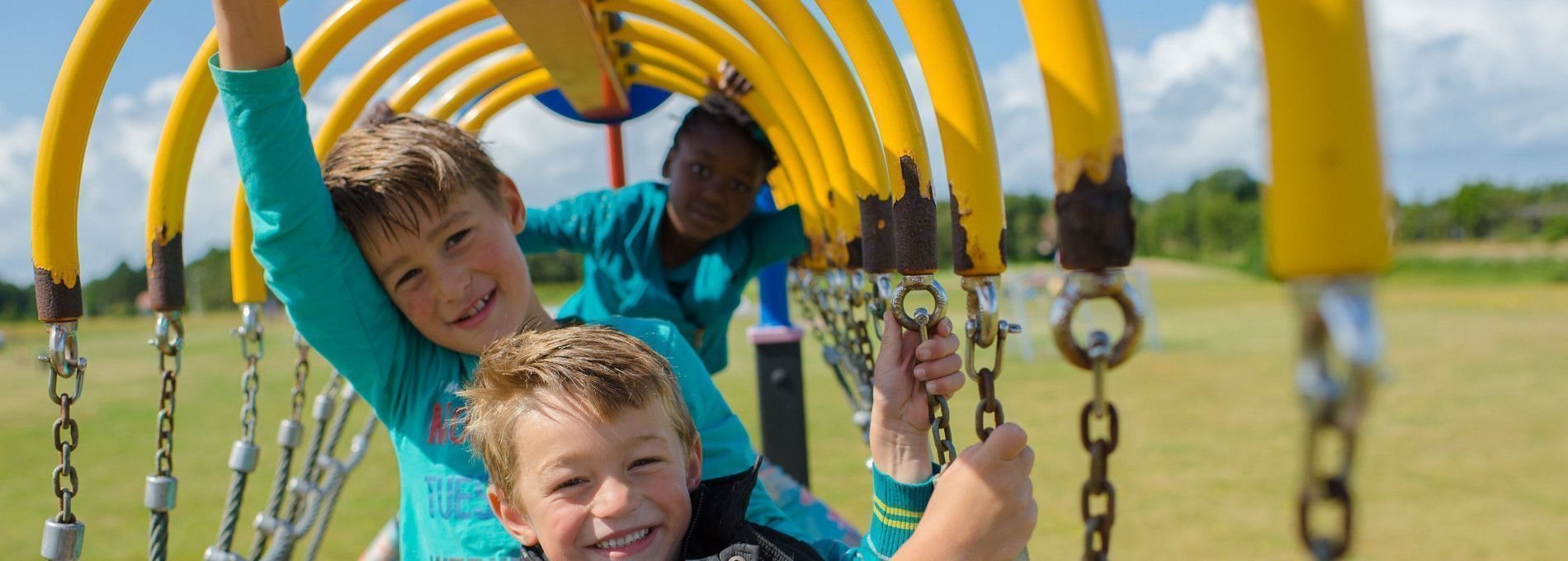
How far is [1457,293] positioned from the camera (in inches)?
872

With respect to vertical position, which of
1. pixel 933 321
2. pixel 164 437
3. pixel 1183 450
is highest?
pixel 933 321

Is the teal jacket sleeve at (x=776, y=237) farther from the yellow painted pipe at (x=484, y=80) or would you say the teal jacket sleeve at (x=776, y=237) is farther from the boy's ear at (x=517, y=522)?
the boy's ear at (x=517, y=522)

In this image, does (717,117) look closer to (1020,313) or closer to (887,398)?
(887,398)

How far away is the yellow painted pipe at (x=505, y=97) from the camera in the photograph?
282 centimetres

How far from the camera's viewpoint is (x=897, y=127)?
3.70 ft

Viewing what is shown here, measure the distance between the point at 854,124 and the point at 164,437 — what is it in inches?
43.0

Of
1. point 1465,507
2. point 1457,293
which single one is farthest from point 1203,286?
point 1465,507

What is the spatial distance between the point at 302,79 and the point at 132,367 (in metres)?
16.8

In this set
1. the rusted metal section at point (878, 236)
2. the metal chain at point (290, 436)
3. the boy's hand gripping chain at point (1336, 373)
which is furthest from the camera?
the metal chain at point (290, 436)

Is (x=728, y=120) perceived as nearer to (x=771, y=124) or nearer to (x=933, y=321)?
(x=771, y=124)

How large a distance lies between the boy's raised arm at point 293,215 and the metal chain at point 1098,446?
1.03 m

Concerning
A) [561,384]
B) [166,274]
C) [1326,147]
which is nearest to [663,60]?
[166,274]

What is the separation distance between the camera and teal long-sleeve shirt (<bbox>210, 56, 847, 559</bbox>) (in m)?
1.30

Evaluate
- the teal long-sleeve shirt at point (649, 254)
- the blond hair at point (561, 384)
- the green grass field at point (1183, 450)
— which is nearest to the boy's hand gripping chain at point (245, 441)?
the blond hair at point (561, 384)
